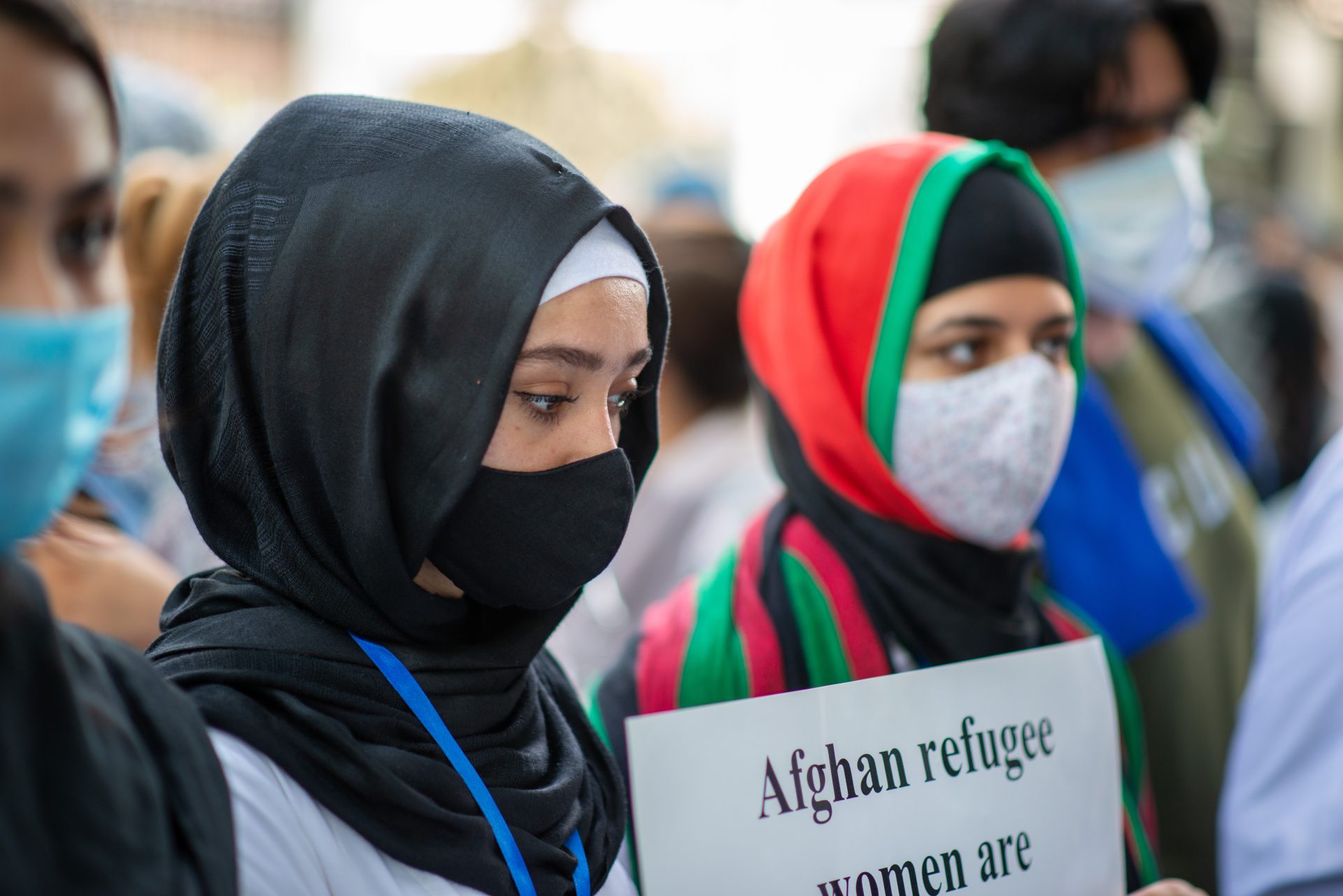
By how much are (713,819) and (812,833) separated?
11 cm

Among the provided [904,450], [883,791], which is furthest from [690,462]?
[883,791]

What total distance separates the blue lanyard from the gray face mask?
1985 millimetres

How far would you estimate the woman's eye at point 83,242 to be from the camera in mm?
882

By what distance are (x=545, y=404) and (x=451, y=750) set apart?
1.16 ft

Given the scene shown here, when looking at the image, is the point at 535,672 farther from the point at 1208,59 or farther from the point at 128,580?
the point at 1208,59

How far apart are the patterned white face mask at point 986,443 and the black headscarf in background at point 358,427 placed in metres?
0.76

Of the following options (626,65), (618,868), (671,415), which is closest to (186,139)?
(671,415)

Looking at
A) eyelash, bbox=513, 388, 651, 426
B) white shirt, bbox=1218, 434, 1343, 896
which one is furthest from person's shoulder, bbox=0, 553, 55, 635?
white shirt, bbox=1218, 434, 1343, 896

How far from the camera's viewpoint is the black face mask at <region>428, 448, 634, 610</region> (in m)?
1.24

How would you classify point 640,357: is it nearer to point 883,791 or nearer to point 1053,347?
point 883,791

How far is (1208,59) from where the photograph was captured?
2768 mm

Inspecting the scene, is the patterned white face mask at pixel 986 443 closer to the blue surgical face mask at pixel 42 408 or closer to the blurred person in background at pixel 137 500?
the blurred person in background at pixel 137 500

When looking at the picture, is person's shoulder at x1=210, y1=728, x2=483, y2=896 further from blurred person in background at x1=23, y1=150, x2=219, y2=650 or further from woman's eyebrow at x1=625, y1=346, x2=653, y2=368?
blurred person in background at x1=23, y1=150, x2=219, y2=650

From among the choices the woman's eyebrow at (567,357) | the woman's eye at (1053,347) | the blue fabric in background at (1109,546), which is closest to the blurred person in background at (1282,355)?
the blue fabric in background at (1109,546)
